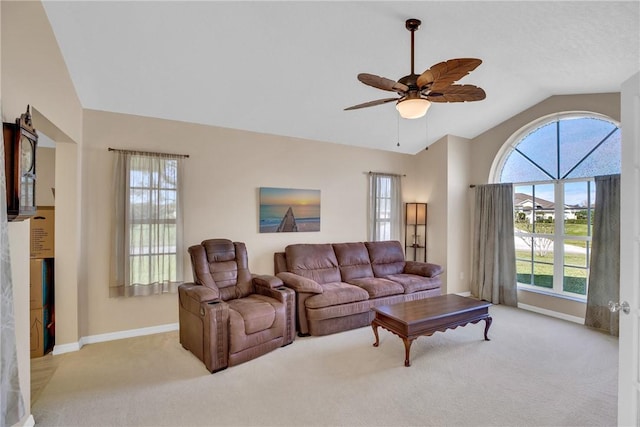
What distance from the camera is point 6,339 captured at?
158 centimetres

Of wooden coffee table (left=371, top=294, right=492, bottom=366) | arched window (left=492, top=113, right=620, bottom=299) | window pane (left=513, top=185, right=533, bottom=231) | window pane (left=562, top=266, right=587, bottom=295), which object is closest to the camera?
wooden coffee table (left=371, top=294, right=492, bottom=366)

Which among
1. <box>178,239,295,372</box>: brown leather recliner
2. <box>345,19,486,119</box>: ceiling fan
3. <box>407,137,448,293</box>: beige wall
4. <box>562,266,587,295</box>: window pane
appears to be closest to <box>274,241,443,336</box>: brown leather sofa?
<box>178,239,295,372</box>: brown leather recliner

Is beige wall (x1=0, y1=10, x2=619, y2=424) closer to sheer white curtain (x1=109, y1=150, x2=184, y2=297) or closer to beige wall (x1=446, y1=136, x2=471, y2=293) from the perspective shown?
beige wall (x1=446, y1=136, x2=471, y2=293)

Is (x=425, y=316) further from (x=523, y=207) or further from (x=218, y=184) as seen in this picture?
(x=523, y=207)

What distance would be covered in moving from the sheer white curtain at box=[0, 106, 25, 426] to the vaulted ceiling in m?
1.77

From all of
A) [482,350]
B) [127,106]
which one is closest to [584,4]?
[482,350]

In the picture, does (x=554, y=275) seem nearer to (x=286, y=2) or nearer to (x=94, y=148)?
(x=286, y=2)

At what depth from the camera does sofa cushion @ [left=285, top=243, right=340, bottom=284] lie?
14.5 ft

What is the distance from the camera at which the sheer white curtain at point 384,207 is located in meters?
5.45

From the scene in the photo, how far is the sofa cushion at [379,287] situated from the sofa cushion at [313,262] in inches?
12.9

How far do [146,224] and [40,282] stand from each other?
108 cm

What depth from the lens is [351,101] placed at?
4102 millimetres

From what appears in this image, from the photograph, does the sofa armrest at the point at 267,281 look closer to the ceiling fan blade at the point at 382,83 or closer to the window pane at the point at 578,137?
the ceiling fan blade at the point at 382,83

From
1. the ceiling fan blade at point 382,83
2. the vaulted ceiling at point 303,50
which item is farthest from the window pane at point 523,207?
the ceiling fan blade at point 382,83
